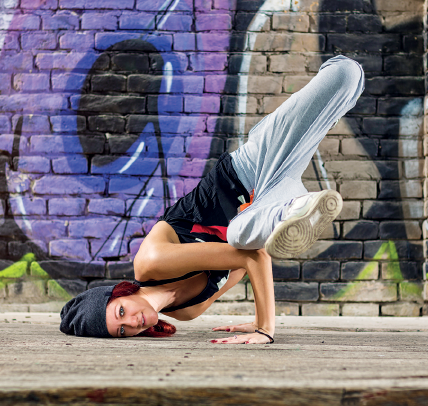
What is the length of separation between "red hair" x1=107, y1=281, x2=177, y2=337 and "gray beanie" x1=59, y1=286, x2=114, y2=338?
0.03m

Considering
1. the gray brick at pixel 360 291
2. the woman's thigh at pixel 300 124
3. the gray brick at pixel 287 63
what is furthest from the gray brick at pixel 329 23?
the gray brick at pixel 360 291

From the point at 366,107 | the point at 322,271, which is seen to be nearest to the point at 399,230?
the point at 322,271

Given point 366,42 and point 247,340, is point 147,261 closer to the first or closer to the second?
point 247,340

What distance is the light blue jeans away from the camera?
4.34ft

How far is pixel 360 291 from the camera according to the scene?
2422 millimetres

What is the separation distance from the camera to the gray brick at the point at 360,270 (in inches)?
95.5

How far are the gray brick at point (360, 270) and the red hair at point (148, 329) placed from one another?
132cm

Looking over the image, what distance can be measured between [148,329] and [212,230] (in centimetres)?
53

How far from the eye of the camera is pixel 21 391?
0.75 meters

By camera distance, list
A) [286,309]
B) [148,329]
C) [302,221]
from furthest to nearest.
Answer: [286,309] < [148,329] < [302,221]

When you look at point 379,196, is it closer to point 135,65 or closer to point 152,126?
point 152,126

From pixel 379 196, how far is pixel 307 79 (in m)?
0.93

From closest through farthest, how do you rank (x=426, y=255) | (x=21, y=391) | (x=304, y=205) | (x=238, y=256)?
(x=21, y=391) < (x=304, y=205) < (x=238, y=256) < (x=426, y=255)

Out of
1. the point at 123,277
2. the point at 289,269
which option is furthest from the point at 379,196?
the point at 123,277
